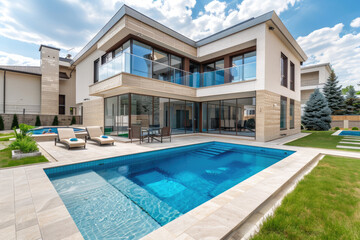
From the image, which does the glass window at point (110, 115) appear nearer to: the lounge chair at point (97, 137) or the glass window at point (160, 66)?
the lounge chair at point (97, 137)

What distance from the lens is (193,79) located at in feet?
43.6

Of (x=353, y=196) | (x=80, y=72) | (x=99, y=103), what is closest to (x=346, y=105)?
(x=353, y=196)

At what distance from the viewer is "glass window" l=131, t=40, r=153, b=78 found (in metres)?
9.56

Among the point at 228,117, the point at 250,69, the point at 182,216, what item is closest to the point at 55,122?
the point at 228,117

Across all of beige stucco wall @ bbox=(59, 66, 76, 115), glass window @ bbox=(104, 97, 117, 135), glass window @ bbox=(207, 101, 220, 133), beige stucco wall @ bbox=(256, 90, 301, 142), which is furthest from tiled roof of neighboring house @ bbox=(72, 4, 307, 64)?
beige stucco wall @ bbox=(59, 66, 76, 115)

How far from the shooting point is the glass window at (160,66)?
1085 cm

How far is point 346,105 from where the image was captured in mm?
25562

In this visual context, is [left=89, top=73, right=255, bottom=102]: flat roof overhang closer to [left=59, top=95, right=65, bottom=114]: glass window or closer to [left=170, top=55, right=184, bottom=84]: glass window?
[left=170, top=55, right=184, bottom=84]: glass window

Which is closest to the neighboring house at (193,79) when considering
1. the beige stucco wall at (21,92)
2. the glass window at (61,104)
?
the glass window at (61,104)

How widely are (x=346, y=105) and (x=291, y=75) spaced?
60.5ft

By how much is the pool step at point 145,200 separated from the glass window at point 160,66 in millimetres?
7501

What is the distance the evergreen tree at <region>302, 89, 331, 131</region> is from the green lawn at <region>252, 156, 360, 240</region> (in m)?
18.6

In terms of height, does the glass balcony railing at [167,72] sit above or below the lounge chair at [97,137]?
above

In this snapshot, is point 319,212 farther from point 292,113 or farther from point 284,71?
point 292,113
